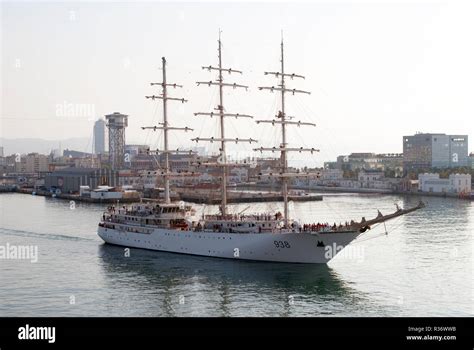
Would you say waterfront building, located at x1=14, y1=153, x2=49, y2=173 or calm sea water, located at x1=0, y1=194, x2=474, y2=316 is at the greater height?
waterfront building, located at x1=14, y1=153, x2=49, y2=173

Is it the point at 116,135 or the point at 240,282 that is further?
the point at 116,135

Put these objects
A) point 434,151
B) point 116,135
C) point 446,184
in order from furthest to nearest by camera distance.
A: point 116,135 < point 434,151 < point 446,184

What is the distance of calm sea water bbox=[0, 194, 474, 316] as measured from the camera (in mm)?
16500

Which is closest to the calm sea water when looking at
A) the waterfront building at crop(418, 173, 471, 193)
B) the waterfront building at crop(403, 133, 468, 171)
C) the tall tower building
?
the waterfront building at crop(418, 173, 471, 193)

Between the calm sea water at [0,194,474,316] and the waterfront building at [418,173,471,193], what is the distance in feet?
140

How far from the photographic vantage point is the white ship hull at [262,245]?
22781 millimetres

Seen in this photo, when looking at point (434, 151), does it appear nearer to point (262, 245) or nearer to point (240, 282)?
point (262, 245)

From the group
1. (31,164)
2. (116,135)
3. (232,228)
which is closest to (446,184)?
(232,228)

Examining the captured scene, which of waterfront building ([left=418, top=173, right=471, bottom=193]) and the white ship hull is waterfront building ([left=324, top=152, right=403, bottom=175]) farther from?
the white ship hull

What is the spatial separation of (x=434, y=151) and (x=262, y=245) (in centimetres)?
9607

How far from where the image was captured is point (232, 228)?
24.4m

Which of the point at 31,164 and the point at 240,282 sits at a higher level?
the point at 31,164

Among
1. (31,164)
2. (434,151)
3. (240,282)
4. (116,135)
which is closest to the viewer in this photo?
(240,282)
